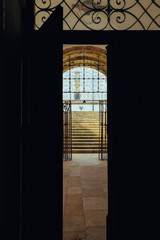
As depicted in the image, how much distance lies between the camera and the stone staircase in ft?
22.6

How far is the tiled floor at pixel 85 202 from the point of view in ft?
6.39

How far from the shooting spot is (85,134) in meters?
7.86

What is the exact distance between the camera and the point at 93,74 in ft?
48.7
